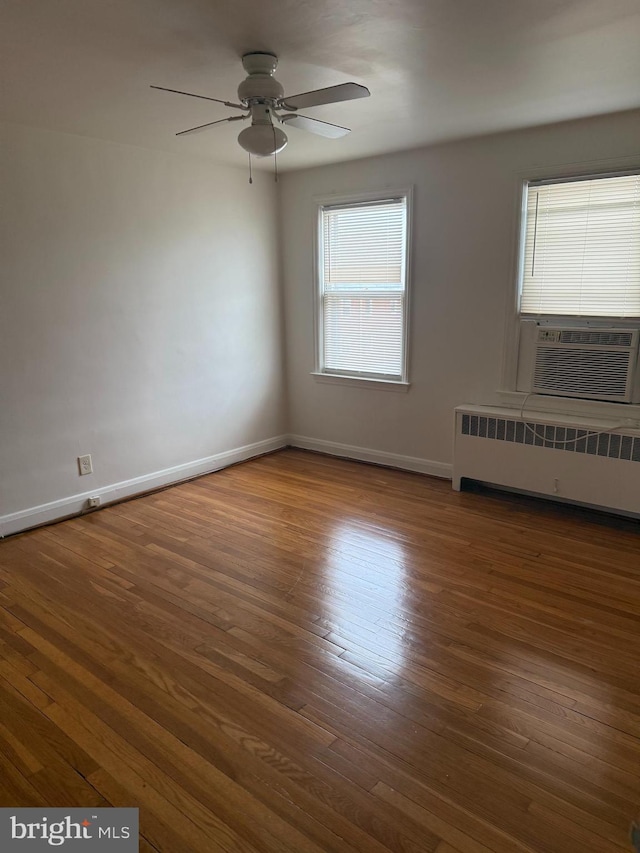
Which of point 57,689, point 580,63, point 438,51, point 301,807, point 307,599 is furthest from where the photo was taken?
point 307,599

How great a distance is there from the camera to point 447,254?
4152 mm

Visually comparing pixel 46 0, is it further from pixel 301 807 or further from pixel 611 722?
pixel 611 722

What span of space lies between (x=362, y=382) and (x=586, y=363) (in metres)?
1.83

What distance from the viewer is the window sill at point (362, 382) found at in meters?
4.60

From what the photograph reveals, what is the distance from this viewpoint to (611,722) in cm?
196

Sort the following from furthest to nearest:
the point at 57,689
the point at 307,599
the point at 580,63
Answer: the point at 307,599 < the point at 580,63 < the point at 57,689

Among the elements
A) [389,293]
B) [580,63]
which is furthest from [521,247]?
[580,63]

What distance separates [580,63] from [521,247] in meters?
1.40

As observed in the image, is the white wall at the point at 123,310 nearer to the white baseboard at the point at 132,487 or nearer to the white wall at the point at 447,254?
the white baseboard at the point at 132,487

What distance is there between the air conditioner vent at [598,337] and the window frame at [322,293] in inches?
48.1

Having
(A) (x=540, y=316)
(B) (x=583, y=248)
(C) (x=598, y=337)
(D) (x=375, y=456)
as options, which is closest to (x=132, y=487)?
(D) (x=375, y=456)

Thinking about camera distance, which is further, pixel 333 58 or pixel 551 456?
pixel 551 456

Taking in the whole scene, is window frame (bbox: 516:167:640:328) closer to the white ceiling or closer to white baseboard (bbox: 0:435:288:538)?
the white ceiling

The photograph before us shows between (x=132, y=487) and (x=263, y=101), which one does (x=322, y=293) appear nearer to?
(x=132, y=487)
